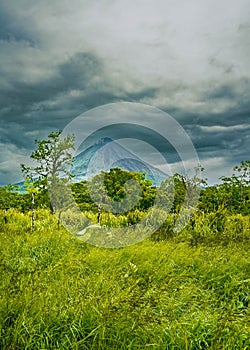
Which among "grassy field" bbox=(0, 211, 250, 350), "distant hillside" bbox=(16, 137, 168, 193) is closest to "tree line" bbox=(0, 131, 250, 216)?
"distant hillside" bbox=(16, 137, 168, 193)

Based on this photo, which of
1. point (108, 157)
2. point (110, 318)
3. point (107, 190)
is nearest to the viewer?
point (110, 318)

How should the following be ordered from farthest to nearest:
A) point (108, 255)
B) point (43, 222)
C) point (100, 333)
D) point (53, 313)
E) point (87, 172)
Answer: point (43, 222) → point (87, 172) → point (108, 255) → point (53, 313) → point (100, 333)

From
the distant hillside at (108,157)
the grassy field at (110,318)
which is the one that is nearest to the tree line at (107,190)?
the distant hillside at (108,157)

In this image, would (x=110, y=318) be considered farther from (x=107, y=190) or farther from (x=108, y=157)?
(x=107, y=190)

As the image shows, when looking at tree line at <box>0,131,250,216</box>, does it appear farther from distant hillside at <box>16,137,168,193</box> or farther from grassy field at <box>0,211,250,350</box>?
grassy field at <box>0,211,250,350</box>

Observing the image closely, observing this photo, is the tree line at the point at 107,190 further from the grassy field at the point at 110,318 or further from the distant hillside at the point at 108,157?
the grassy field at the point at 110,318

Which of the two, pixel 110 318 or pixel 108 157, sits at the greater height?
pixel 108 157

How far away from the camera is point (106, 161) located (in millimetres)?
8914

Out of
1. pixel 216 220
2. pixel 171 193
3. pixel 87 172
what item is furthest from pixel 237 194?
pixel 87 172

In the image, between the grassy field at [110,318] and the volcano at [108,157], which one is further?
the volcano at [108,157]

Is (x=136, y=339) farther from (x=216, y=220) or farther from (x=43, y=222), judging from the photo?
(x=43, y=222)

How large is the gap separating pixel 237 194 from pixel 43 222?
25.6 feet

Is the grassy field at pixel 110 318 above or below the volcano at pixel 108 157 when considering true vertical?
below

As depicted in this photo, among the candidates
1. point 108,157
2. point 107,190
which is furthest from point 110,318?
point 107,190
